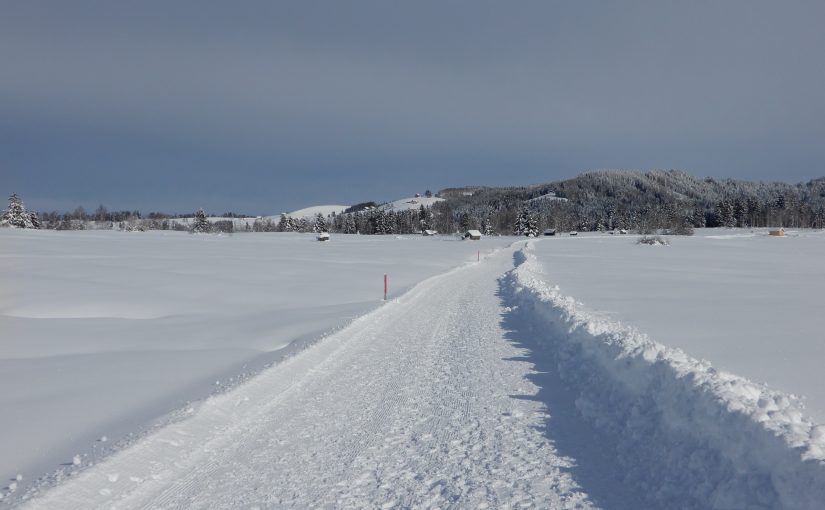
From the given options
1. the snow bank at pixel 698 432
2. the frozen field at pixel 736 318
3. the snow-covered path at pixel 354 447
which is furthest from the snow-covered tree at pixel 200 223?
the snow bank at pixel 698 432

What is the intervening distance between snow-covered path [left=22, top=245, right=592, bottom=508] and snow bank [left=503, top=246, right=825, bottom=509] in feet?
2.79

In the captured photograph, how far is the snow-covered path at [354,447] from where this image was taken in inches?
176

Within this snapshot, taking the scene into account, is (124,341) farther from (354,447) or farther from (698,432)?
(698,432)

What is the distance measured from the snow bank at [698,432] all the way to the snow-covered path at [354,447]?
85cm

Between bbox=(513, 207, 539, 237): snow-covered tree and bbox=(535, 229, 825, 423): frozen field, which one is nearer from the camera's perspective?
bbox=(535, 229, 825, 423): frozen field

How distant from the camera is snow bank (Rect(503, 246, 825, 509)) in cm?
→ 397

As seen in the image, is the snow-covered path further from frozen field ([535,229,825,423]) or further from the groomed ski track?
frozen field ([535,229,825,423])

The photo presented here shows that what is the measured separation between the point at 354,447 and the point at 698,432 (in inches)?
147

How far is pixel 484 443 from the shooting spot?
5512 mm

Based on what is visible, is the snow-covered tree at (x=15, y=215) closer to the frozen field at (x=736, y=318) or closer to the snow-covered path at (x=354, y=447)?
the frozen field at (x=736, y=318)

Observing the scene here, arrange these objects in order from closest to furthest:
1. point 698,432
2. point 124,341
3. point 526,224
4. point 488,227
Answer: point 698,432 → point 124,341 → point 526,224 → point 488,227

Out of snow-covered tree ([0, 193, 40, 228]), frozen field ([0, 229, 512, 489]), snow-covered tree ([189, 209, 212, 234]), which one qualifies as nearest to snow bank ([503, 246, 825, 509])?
frozen field ([0, 229, 512, 489])

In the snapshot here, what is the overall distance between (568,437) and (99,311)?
1490 centimetres

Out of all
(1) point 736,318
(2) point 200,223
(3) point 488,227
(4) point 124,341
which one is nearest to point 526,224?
(3) point 488,227
